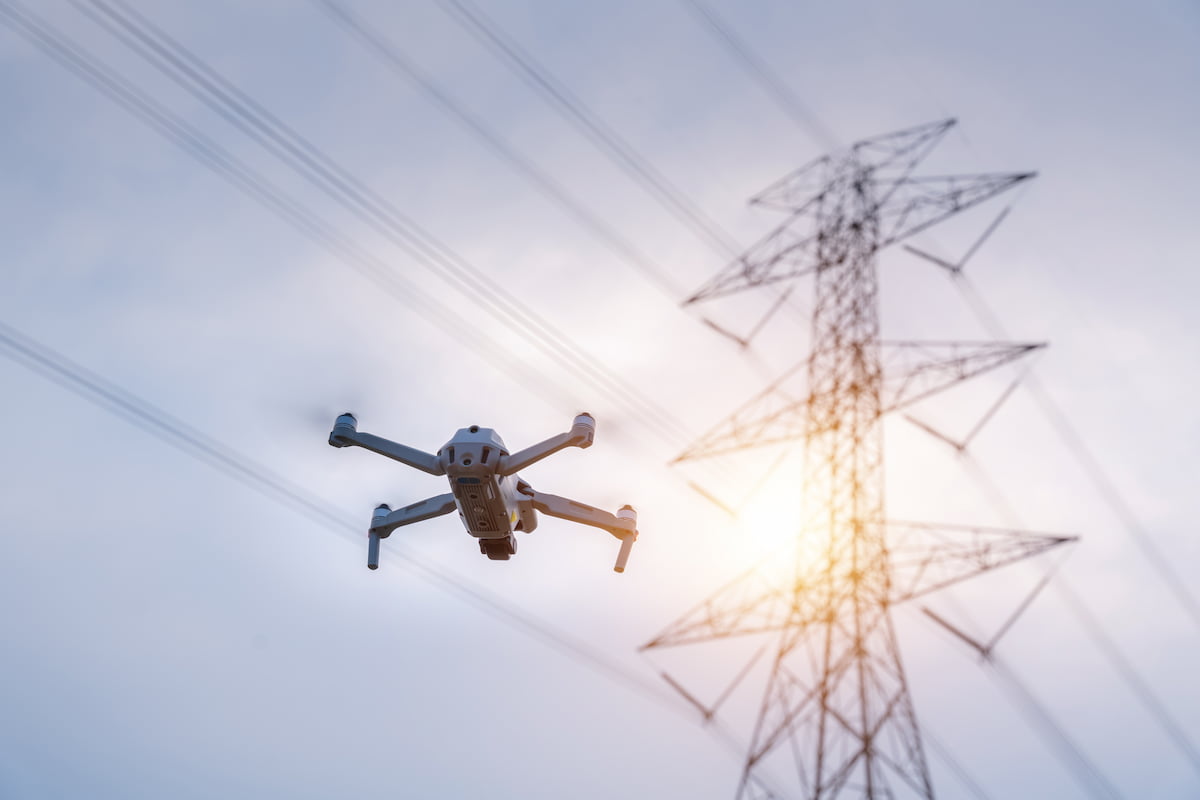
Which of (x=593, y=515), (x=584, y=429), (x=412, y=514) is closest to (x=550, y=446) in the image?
(x=584, y=429)

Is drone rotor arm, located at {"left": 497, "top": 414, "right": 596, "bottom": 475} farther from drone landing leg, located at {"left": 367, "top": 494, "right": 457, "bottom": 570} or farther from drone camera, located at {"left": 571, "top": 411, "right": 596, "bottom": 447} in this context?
drone landing leg, located at {"left": 367, "top": 494, "right": 457, "bottom": 570}

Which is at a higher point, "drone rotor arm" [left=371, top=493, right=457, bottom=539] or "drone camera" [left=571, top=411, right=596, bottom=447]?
"drone camera" [left=571, top=411, right=596, bottom=447]

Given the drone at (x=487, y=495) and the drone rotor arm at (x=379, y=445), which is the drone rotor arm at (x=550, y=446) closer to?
the drone at (x=487, y=495)

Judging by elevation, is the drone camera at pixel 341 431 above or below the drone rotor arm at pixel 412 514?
above

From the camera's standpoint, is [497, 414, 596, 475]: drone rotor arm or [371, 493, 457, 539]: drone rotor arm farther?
[371, 493, 457, 539]: drone rotor arm

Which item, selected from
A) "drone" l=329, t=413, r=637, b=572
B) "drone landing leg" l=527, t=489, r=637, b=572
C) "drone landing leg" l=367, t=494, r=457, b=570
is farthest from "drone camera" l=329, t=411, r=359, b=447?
"drone landing leg" l=527, t=489, r=637, b=572

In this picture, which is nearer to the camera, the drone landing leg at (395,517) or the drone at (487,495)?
the drone at (487,495)

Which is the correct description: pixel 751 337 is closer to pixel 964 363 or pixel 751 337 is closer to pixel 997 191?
pixel 964 363

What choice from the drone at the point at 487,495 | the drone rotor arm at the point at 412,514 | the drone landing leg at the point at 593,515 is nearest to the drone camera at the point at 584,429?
the drone at the point at 487,495
